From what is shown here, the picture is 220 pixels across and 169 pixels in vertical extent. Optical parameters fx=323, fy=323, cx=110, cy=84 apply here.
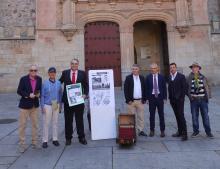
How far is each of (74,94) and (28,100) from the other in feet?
3.05

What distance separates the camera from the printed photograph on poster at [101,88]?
709 centimetres

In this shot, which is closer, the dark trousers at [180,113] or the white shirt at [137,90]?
the dark trousers at [180,113]

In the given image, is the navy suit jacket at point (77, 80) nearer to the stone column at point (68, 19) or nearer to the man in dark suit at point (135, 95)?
the man in dark suit at point (135, 95)

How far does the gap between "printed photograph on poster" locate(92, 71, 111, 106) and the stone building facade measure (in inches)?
378

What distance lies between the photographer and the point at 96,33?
17.4 m

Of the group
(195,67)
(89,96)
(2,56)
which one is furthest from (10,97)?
(195,67)

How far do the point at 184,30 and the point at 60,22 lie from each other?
21.0ft

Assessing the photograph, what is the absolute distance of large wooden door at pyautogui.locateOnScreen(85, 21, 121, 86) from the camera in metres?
17.2

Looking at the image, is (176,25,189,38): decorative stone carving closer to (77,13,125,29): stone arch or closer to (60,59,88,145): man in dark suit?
(77,13,125,29): stone arch

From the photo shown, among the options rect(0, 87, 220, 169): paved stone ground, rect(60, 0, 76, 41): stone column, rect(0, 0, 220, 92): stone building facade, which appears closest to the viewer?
rect(0, 87, 220, 169): paved stone ground

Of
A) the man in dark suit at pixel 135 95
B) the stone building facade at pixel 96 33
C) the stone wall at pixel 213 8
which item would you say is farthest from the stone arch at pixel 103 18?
the man in dark suit at pixel 135 95

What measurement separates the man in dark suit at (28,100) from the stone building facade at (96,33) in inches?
396

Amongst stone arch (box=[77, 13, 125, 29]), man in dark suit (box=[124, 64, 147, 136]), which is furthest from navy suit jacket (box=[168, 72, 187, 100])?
stone arch (box=[77, 13, 125, 29])

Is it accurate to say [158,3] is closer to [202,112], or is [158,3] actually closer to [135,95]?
[135,95]
